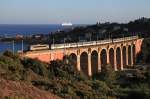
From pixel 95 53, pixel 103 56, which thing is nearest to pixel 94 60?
pixel 95 53

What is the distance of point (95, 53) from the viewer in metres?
54.7

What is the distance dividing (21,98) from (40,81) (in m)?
5.27

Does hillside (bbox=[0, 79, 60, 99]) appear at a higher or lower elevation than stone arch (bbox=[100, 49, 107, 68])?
higher

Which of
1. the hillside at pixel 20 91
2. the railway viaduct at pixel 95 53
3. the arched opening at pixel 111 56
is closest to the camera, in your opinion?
the hillside at pixel 20 91

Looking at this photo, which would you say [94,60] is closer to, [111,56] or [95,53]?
[95,53]

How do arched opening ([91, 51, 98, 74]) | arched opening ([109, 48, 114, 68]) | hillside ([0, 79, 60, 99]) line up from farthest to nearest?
arched opening ([109, 48, 114, 68]), arched opening ([91, 51, 98, 74]), hillside ([0, 79, 60, 99])

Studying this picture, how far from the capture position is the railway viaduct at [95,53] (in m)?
42.2

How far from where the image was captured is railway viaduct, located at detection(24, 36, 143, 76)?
42.2m

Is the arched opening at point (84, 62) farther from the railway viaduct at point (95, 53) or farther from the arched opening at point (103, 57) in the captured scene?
the arched opening at point (103, 57)

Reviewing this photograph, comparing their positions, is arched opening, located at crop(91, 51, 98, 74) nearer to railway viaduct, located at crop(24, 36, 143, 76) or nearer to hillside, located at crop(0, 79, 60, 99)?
railway viaduct, located at crop(24, 36, 143, 76)

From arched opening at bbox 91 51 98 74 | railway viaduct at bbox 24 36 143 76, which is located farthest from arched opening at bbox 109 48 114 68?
arched opening at bbox 91 51 98 74

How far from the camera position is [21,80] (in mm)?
25438

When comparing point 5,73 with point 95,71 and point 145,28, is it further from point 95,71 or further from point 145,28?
point 145,28

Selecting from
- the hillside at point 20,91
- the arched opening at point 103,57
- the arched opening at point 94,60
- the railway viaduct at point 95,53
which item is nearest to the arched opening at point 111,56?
the railway viaduct at point 95,53
